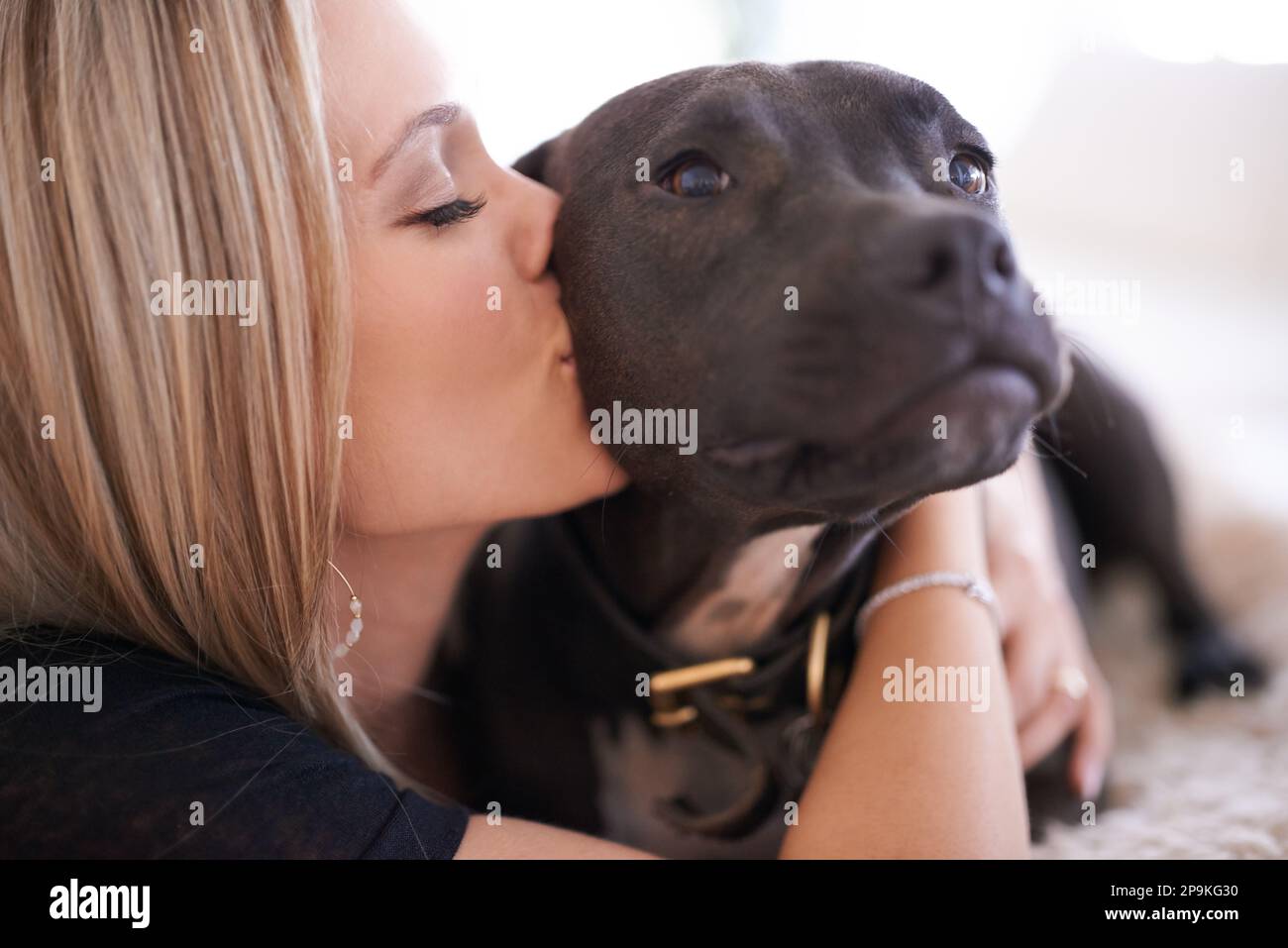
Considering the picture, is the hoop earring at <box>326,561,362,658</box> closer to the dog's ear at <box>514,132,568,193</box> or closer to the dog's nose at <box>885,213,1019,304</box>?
the dog's ear at <box>514,132,568,193</box>

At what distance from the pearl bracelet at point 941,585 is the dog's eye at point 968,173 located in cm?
51

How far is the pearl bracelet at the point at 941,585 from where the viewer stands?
142 centimetres

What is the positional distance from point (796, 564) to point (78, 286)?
925 millimetres

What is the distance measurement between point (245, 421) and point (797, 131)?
66 cm

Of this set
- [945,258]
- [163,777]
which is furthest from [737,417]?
[163,777]

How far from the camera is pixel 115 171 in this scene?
1.04 m

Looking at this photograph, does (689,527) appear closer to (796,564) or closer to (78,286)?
(796,564)

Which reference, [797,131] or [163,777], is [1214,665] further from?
[163,777]

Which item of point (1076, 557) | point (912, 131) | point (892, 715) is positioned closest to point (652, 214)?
point (912, 131)

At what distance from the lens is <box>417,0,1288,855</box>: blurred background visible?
5.08 ft

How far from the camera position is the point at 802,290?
0.96m

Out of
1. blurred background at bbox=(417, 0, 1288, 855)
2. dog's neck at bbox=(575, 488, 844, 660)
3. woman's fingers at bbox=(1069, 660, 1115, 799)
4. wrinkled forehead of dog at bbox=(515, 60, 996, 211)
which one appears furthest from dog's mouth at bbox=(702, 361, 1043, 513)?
woman's fingers at bbox=(1069, 660, 1115, 799)

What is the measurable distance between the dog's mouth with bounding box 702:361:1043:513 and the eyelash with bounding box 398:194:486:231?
1.40 ft
